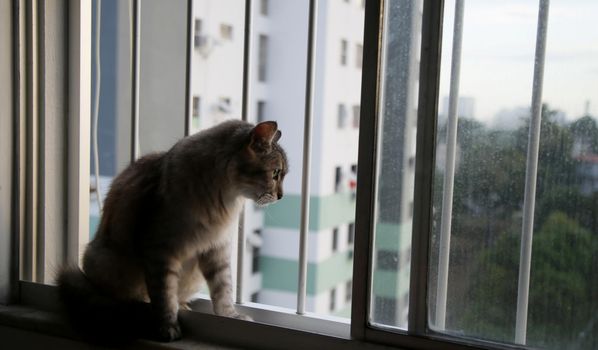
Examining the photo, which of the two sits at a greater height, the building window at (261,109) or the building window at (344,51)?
the building window at (344,51)

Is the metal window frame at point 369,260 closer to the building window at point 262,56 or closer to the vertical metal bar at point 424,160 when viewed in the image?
the vertical metal bar at point 424,160

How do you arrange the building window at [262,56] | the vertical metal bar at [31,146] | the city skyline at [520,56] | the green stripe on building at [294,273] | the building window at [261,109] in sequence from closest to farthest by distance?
the city skyline at [520,56] < the vertical metal bar at [31,146] < the building window at [261,109] < the building window at [262,56] < the green stripe on building at [294,273]

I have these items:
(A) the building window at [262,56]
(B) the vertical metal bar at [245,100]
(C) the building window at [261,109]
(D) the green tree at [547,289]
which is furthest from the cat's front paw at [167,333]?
(A) the building window at [262,56]

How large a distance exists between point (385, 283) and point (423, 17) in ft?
1.96

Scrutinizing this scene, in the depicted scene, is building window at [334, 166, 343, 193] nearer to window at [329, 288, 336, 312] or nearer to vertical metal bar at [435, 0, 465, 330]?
window at [329, 288, 336, 312]

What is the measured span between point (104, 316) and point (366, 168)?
78cm

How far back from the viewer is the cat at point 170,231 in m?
1.38

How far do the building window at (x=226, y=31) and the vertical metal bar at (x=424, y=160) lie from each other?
2.04 meters

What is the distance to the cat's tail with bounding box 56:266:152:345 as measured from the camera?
54.2 inches

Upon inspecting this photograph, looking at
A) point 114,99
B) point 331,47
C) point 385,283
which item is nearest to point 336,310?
point 331,47

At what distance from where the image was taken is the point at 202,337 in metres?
1.43

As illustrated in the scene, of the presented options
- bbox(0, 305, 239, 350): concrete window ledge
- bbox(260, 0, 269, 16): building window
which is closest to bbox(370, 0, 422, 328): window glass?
bbox(0, 305, 239, 350): concrete window ledge

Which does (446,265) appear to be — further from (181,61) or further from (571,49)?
(181,61)

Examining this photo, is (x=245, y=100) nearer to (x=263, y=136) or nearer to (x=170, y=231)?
(x=263, y=136)
